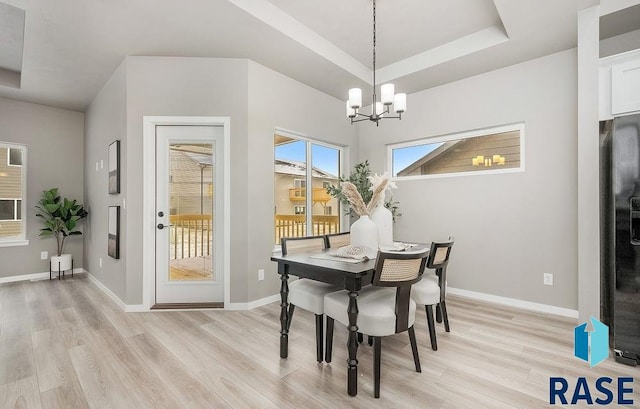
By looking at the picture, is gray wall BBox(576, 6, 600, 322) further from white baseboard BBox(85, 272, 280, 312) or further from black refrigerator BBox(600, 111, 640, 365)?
white baseboard BBox(85, 272, 280, 312)

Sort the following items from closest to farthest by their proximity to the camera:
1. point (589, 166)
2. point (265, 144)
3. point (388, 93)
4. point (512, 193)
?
point (388, 93)
point (589, 166)
point (512, 193)
point (265, 144)

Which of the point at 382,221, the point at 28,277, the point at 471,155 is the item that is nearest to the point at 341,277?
the point at 382,221

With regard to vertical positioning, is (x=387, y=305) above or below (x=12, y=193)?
below

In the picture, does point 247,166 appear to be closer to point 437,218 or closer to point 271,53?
point 271,53

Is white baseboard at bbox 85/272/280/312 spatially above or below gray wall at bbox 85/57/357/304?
below

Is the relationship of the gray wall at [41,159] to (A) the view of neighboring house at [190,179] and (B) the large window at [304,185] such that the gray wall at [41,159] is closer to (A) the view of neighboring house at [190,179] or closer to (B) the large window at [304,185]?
(A) the view of neighboring house at [190,179]

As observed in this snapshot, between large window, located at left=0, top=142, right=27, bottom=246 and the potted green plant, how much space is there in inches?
9.8

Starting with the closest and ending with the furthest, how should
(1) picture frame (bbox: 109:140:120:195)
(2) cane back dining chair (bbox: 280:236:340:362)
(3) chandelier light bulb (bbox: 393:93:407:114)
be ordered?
(2) cane back dining chair (bbox: 280:236:340:362) → (3) chandelier light bulb (bbox: 393:93:407:114) → (1) picture frame (bbox: 109:140:120:195)

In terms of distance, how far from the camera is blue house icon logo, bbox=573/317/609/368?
2.22 m

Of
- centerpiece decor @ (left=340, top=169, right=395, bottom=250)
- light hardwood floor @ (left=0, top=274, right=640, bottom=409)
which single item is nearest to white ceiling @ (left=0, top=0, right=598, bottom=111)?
centerpiece decor @ (left=340, top=169, right=395, bottom=250)

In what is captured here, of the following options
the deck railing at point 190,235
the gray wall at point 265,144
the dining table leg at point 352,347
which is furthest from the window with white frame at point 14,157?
the dining table leg at point 352,347

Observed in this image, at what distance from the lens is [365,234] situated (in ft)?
7.75

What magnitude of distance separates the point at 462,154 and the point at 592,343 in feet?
7.62

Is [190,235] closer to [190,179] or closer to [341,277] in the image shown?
[190,179]
